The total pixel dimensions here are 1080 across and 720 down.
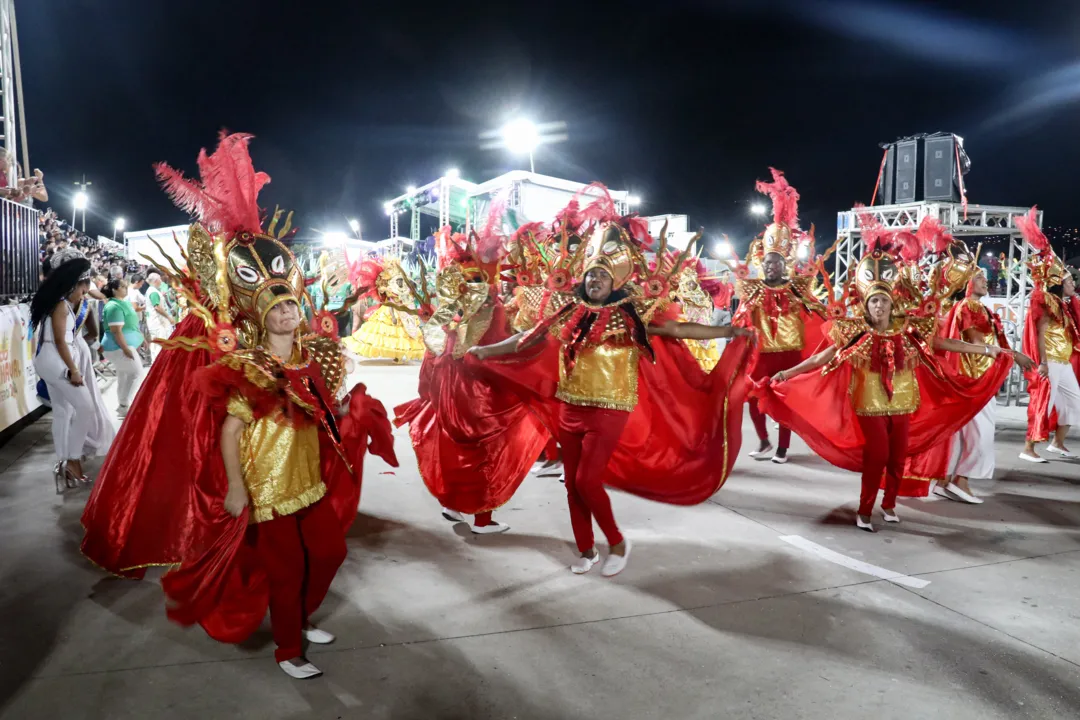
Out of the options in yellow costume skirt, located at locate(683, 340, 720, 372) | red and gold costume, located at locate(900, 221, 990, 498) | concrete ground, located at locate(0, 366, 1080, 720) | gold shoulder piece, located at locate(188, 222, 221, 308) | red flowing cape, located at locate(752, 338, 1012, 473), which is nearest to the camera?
concrete ground, located at locate(0, 366, 1080, 720)

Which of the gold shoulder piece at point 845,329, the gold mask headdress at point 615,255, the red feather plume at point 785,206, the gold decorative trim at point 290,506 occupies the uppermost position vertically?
the red feather plume at point 785,206

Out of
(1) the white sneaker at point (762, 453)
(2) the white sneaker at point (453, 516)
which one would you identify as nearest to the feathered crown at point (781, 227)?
(1) the white sneaker at point (762, 453)

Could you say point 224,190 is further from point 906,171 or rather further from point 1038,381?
point 906,171

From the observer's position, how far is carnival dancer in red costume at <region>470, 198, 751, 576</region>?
162 inches

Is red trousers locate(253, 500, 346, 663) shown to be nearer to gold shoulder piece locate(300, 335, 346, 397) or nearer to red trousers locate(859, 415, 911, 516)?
gold shoulder piece locate(300, 335, 346, 397)

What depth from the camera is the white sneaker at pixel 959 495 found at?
559cm

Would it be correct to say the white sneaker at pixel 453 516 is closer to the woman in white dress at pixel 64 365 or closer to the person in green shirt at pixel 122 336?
the woman in white dress at pixel 64 365

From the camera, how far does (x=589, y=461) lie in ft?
13.4

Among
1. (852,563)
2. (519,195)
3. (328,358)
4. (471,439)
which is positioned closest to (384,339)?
(519,195)

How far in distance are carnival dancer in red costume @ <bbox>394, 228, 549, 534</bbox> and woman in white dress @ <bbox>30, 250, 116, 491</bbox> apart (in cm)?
255

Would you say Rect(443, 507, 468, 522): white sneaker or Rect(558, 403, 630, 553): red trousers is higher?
Rect(558, 403, 630, 553): red trousers

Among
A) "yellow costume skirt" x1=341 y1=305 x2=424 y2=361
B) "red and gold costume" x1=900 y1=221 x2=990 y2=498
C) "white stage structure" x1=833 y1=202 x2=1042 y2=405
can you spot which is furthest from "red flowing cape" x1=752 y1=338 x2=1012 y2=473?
"yellow costume skirt" x1=341 y1=305 x2=424 y2=361

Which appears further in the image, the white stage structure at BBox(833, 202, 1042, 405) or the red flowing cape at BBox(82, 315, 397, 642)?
the white stage structure at BBox(833, 202, 1042, 405)

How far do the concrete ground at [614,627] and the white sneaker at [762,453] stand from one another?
1.78 metres
